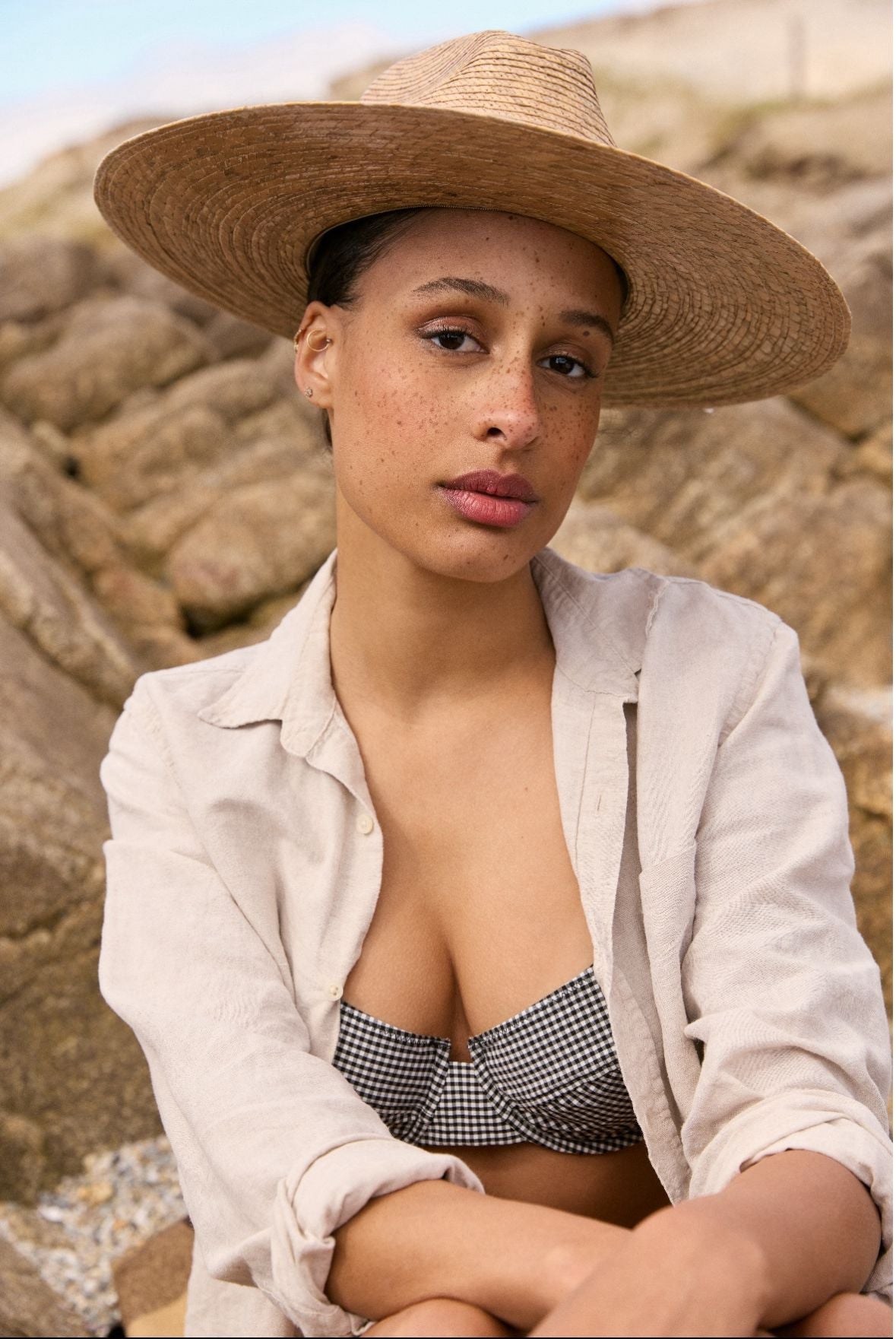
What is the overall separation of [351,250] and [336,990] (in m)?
1.38

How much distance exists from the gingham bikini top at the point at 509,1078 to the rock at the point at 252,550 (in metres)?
4.87

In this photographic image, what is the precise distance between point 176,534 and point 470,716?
17.7ft

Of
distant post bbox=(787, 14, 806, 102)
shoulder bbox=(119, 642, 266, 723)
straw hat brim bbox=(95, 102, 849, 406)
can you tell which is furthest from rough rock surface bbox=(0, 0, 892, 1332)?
distant post bbox=(787, 14, 806, 102)

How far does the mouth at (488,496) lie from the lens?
2.27m

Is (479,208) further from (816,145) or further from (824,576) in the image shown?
(816,145)

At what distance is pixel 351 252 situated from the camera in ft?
8.21

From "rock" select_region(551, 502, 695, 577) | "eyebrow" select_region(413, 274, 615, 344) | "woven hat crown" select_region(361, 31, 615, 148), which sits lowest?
"rock" select_region(551, 502, 695, 577)

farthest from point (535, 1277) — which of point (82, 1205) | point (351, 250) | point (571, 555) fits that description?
point (571, 555)

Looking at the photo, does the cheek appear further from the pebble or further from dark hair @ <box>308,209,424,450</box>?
the pebble

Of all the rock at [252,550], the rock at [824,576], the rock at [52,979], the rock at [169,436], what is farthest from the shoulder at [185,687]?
the rock at [169,436]

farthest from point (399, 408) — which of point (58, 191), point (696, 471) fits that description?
point (58, 191)

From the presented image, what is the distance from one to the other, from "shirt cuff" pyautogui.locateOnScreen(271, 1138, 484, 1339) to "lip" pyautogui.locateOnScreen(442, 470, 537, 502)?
1074 millimetres

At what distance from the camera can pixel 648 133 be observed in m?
20.4

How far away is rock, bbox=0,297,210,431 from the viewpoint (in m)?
9.40
